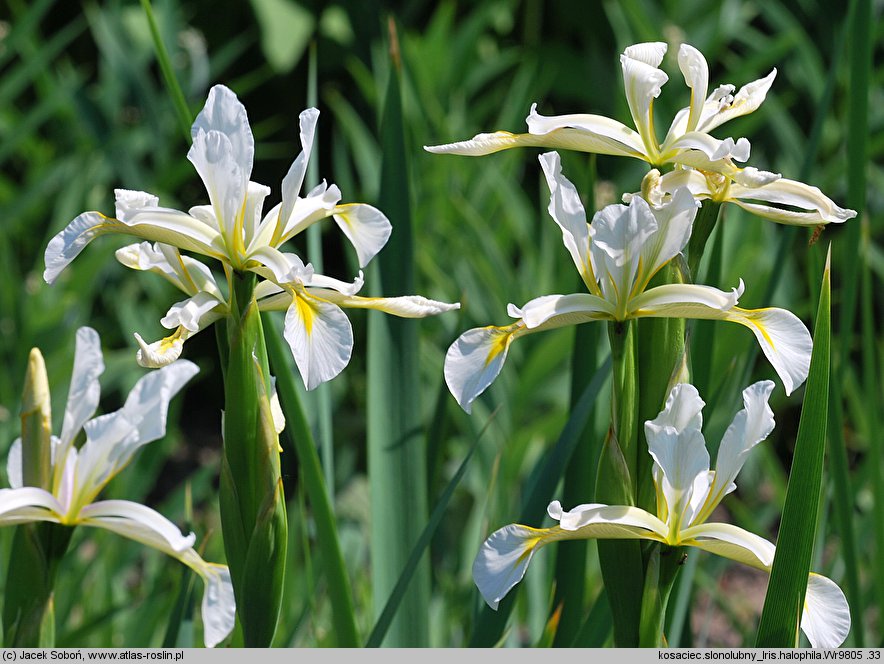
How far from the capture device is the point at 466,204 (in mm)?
1487

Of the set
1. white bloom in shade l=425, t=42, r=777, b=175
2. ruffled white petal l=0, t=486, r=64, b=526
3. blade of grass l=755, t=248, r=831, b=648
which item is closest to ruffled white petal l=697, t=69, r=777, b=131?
white bloom in shade l=425, t=42, r=777, b=175

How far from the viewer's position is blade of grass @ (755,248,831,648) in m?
0.33

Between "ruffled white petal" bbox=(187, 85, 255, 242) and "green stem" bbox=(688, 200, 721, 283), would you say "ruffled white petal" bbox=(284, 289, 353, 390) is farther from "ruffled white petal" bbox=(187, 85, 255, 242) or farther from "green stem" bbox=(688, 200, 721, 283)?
"green stem" bbox=(688, 200, 721, 283)

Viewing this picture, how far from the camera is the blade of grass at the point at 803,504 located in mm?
330

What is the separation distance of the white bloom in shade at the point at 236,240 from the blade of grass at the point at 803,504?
135 mm

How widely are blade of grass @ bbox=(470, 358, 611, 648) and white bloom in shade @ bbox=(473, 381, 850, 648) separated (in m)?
0.09

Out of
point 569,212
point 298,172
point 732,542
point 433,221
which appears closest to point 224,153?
point 298,172

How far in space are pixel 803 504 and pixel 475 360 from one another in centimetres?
13

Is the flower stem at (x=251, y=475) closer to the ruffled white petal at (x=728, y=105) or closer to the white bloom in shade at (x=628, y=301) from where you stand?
the white bloom in shade at (x=628, y=301)

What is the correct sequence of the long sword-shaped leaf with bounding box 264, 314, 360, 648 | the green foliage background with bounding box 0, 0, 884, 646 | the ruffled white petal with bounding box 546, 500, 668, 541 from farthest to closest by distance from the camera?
the green foliage background with bounding box 0, 0, 884, 646 < the long sword-shaped leaf with bounding box 264, 314, 360, 648 < the ruffled white petal with bounding box 546, 500, 668, 541

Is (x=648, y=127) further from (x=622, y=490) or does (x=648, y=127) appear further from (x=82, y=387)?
(x=82, y=387)

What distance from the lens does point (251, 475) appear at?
36 centimetres

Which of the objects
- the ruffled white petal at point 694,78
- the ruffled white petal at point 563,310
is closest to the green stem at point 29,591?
the ruffled white petal at point 563,310

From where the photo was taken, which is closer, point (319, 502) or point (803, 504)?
point (803, 504)
